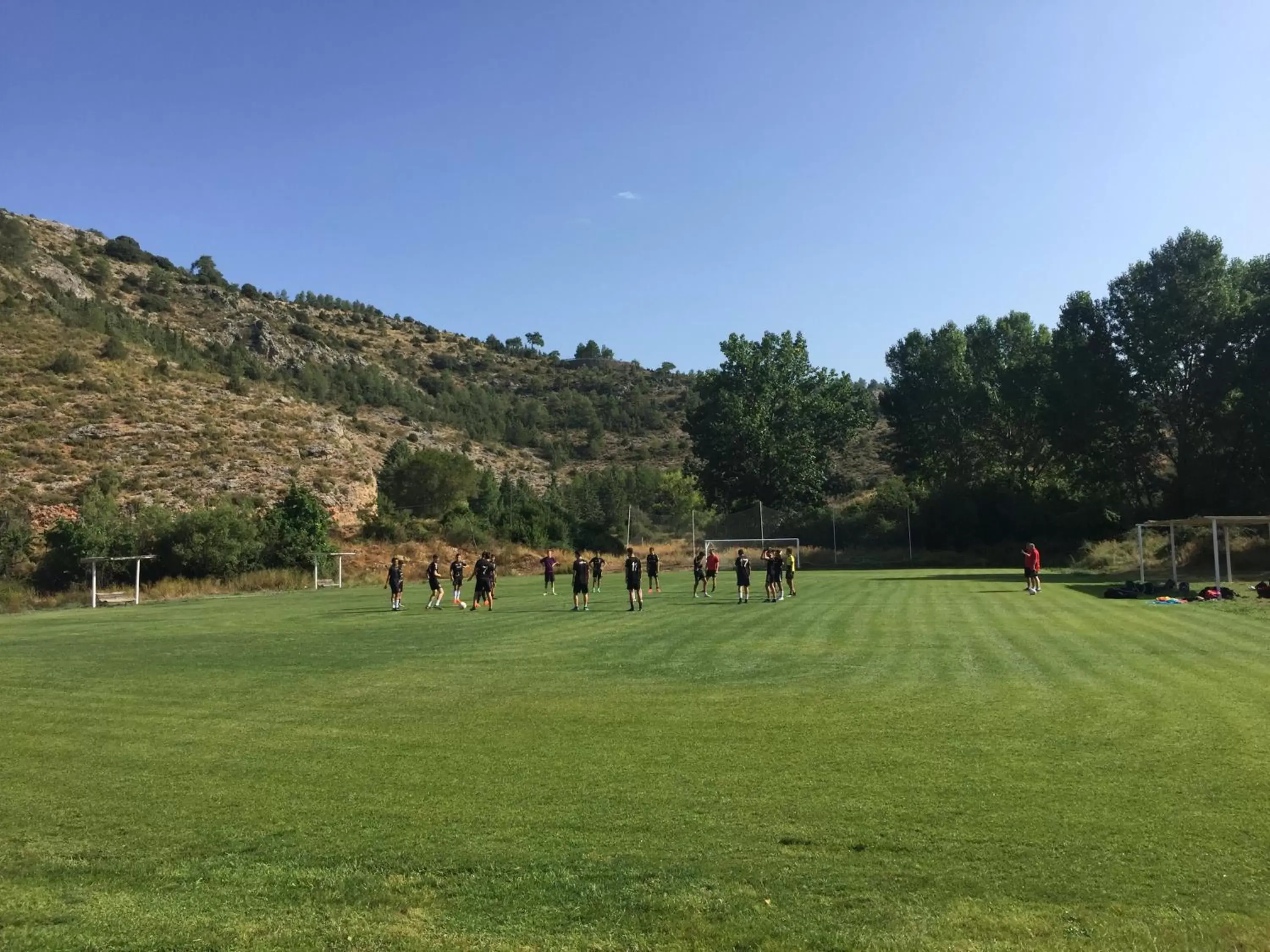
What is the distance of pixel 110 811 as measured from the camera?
21.6 feet

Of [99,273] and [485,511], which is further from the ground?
[99,273]

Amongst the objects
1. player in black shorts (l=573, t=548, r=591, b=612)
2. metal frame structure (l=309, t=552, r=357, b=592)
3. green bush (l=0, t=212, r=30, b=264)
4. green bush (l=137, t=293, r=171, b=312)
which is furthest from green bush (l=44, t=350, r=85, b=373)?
player in black shorts (l=573, t=548, r=591, b=612)

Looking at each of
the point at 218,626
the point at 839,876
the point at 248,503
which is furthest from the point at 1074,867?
the point at 248,503

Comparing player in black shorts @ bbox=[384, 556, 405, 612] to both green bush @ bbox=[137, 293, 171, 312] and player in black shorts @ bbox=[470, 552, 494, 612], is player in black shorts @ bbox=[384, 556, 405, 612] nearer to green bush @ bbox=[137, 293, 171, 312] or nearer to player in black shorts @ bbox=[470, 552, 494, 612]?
player in black shorts @ bbox=[470, 552, 494, 612]

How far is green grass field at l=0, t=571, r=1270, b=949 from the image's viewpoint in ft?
15.1

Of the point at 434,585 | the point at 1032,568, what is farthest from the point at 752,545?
the point at 434,585

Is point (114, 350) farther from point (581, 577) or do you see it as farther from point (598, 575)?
point (581, 577)

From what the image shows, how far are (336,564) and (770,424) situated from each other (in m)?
31.8

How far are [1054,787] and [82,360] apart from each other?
6281 centimetres

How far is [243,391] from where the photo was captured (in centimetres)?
6419

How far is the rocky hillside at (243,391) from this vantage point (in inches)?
1996

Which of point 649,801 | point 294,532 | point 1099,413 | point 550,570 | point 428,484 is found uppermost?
point 1099,413

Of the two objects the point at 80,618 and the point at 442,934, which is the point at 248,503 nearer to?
the point at 80,618

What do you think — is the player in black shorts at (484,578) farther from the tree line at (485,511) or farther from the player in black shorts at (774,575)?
the tree line at (485,511)
